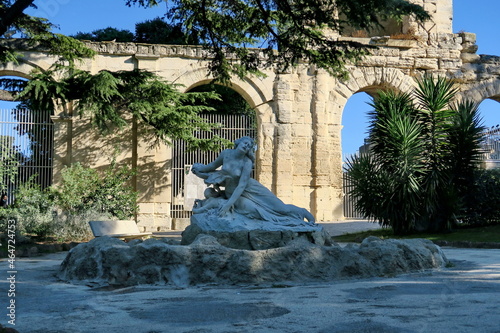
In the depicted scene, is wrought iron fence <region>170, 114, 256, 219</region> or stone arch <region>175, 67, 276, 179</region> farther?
stone arch <region>175, 67, 276, 179</region>

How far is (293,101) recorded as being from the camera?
55.1 ft

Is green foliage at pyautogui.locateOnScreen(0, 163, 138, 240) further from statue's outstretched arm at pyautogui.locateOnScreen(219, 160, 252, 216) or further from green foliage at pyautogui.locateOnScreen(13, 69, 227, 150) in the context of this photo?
statue's outstretched arm at pyautogui.locateOnScreen(219, 160, 252, 216)

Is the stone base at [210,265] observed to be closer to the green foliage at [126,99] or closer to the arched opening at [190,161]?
the green foliage at [126,99]

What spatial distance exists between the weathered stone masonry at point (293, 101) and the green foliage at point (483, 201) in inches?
199

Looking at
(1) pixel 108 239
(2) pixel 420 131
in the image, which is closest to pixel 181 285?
(1) pixel 108 239

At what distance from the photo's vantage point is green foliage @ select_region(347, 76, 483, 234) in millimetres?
11656

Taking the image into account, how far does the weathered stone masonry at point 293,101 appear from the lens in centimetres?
1549

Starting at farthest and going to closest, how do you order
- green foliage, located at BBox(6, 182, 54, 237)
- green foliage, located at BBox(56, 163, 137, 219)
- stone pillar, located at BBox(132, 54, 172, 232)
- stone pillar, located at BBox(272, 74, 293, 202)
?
stone pillar, located at BBox(272, 74, 293, 202) → stone pillar, located at BBox(132, 54, 172, 232) → green foliage, located at BBox(56, 163, 137, 219) → green foliage, located at BBox(6, 182, 54, 237)

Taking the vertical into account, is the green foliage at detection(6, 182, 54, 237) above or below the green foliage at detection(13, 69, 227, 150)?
below

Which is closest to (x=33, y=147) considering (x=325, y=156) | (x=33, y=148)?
(x=33, y=148)

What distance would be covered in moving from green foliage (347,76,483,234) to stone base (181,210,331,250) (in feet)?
19.7

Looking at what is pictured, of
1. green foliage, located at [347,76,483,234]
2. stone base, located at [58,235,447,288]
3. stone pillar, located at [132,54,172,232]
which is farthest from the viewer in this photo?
stone pillar, located at [132,54,172,232]

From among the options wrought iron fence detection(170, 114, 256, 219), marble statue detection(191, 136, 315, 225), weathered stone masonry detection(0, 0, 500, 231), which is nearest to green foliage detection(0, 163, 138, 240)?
weathered stone masonry detection(0, 0, 500, 231)

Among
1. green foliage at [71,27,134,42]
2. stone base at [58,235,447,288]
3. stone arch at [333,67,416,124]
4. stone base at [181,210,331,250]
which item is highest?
green foliage at [71,27,134,42]
